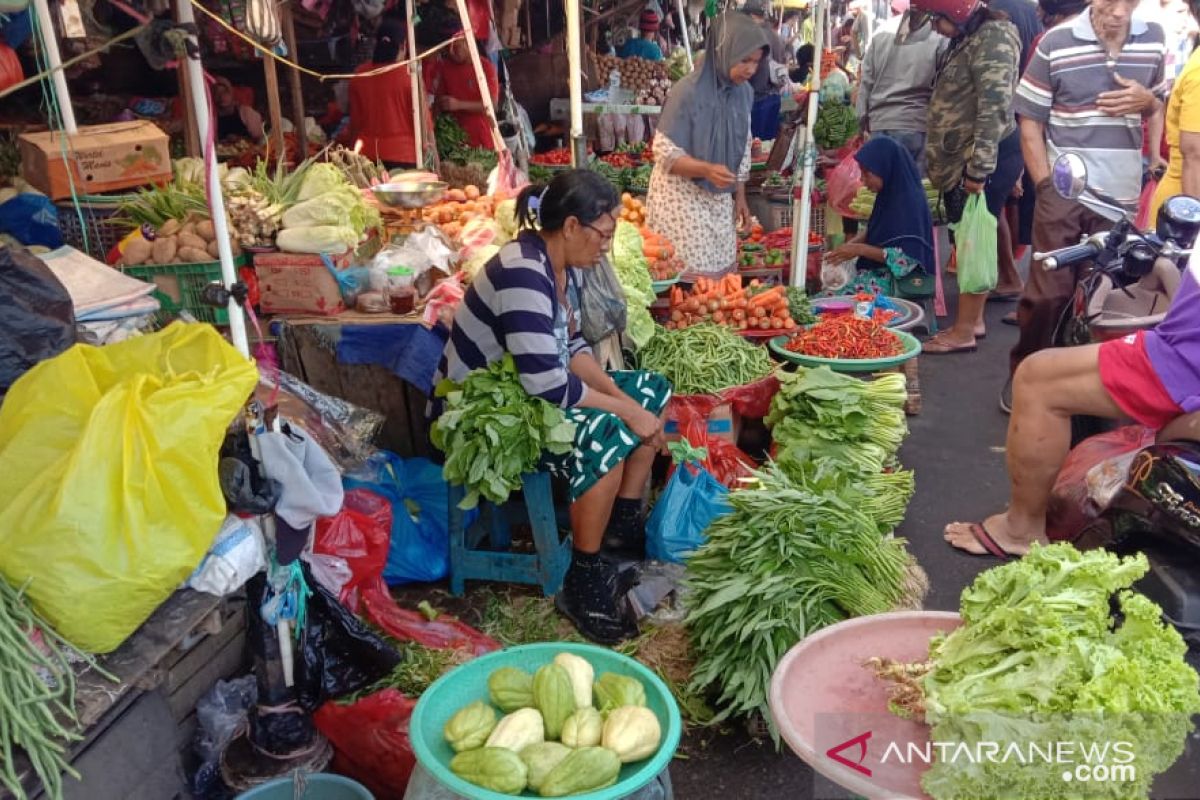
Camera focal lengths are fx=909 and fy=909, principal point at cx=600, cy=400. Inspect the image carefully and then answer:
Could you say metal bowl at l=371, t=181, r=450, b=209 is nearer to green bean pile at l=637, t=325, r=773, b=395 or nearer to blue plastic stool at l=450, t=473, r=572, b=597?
green bean pile at l=637, t=325, r=773, b=395

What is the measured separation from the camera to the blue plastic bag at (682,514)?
340cm

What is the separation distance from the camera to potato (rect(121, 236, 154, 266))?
3.53 m

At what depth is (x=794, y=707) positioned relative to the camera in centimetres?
172

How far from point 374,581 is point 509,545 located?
752 mm

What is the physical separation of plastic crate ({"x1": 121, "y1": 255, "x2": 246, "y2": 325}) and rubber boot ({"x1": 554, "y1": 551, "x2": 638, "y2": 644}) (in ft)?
5.56

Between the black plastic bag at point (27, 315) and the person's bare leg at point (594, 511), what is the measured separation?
63.6 inches

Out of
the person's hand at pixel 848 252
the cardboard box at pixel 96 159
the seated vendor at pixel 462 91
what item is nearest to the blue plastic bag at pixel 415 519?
the cardboard box at pixel 96 159

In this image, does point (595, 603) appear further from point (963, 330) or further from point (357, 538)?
point (963, 330)

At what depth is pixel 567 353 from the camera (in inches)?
132

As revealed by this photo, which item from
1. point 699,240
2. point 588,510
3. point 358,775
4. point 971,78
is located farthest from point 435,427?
point 971,78

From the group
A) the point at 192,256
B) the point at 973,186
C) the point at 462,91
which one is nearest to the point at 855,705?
the point at 192,256

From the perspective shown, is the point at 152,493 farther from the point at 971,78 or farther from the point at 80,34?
the point at 971,78

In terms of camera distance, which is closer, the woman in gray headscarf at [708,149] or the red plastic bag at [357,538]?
the red plastic bag at [357,538]

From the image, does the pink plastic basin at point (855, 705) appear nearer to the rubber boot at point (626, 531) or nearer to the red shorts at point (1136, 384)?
the red shorts at point (1136, 384)
